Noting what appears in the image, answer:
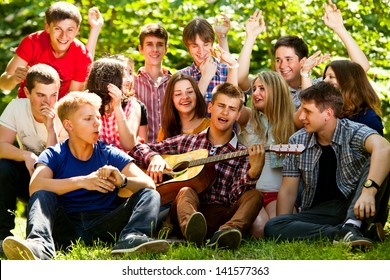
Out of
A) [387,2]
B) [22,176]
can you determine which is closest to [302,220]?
[22,176]

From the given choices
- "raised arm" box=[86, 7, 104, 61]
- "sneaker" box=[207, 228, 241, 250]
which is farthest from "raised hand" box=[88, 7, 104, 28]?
"sneaker" box=[207, 228, 241, 250]

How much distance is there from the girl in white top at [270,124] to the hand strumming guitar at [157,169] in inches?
29.4

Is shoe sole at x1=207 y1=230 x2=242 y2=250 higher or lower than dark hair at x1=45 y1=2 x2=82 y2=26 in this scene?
lower

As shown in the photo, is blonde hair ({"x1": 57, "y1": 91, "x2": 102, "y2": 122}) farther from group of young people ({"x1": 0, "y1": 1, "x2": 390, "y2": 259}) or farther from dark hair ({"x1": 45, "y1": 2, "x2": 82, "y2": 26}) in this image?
dark hair ({"x1": 45, "y1": 2, "x2": 82, "y2": 26})

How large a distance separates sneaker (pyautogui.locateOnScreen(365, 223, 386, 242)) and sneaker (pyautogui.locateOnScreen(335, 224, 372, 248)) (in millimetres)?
121

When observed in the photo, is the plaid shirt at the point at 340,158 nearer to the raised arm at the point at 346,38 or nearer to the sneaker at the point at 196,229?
the sneaker at the point at 196,229

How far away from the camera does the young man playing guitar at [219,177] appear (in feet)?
17.3

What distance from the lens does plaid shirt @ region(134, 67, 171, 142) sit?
687 centimetres

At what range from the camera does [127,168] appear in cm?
539

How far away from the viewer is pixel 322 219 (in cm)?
546

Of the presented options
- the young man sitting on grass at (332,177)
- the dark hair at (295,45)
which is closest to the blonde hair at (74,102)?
the young man sitting on grass at (332,177)

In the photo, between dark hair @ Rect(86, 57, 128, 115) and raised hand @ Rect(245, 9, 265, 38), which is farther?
raised hand @ Rect(245, 9, 265, 38)

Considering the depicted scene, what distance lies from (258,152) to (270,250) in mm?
714

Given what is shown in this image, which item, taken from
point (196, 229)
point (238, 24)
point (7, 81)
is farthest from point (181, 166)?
point (238, 24)
